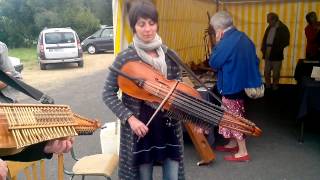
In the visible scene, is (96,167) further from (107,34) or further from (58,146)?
(107,34)

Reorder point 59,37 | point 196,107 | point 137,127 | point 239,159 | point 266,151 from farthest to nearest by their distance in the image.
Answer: point 59,37
point 266,151
point 239,159
point 137,127
point 196,107

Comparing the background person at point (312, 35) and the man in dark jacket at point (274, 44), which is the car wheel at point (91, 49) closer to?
the man in dark jacket at point (274, 44)

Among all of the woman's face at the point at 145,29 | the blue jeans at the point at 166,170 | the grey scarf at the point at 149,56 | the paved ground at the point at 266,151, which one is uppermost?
the woman's face at the point at 145,29

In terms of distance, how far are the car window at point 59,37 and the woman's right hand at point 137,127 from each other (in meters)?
13.7

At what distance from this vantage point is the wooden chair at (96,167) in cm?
304

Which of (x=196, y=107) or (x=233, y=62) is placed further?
(x=233, y=62)

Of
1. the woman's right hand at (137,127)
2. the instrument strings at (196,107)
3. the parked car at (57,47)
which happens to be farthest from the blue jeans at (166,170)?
the parked car at (57,47)

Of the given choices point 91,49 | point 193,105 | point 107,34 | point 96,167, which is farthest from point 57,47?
point 193,105

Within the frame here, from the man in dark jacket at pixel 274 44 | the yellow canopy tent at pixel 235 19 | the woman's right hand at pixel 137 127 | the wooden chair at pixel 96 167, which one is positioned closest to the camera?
the woman's right hand at pixel 137 127

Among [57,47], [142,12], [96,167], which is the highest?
[142,12]

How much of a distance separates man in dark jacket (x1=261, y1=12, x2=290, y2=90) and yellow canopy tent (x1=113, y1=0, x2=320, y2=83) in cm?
74

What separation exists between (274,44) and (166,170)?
668cm

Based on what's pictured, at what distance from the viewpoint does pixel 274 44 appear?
8523 millimetres

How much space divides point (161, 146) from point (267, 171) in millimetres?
2326
